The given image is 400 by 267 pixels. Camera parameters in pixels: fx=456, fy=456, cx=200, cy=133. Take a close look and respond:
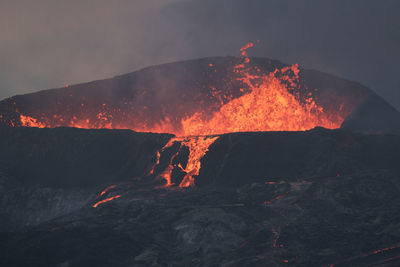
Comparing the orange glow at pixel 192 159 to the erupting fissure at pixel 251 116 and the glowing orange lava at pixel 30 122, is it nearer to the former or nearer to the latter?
the erupting fissure at pixel 251 116

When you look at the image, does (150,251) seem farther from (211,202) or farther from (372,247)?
(372,247)

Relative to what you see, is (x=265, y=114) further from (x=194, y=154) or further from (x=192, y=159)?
(x=192, y=159)

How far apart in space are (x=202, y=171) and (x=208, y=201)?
433 centimetres

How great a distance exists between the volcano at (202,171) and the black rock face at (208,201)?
0.24 feet

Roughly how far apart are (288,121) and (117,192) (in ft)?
46.8

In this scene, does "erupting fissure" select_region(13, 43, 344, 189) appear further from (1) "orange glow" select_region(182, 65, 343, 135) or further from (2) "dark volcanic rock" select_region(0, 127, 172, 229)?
(2) "dark volcanic rock" select_region(0, 127, 172, 229)

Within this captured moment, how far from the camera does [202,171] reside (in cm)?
2550

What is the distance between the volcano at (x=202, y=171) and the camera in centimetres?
1642

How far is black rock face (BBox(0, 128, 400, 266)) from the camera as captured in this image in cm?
1589

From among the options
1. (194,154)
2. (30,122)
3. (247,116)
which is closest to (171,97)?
(247,116)

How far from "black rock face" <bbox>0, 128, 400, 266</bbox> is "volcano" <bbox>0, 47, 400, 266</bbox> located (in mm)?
73

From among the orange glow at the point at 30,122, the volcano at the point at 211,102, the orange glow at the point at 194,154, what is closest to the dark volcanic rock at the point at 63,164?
the orange glow at the point at 30,122

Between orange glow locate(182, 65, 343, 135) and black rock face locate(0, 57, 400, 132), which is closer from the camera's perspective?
orange glow locate(182, 65, 343, 135)

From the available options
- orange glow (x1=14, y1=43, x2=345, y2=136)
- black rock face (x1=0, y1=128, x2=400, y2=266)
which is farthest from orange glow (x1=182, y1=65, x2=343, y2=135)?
black rock face (x1=0, y1=128, x2=400, y2=266)
